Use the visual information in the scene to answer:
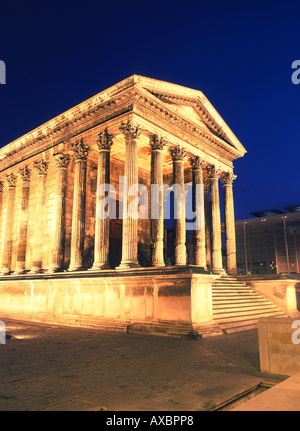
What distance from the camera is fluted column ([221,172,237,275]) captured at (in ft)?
74.7

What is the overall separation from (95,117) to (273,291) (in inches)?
553

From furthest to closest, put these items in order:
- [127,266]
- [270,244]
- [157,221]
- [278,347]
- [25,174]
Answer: [270,244], [25,174], [157,221], [127,266], [278,347]

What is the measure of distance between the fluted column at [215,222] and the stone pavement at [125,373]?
35.6 feet

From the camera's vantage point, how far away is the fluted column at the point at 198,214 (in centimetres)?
2052

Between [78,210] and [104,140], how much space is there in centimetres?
413

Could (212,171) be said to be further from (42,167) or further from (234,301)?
(42,167)

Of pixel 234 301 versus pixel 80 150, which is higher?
pixel 80 150

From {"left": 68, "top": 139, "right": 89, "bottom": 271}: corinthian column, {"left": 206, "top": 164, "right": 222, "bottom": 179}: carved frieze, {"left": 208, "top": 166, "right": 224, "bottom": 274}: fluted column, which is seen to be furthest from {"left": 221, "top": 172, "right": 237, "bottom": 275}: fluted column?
{"left": 68, "top": 139, "right": 89, "bottom": 271}: corinthian column

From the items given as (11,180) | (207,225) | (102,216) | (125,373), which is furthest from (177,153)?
(125,373)

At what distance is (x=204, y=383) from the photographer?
5.84m

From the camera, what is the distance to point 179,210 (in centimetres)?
1938

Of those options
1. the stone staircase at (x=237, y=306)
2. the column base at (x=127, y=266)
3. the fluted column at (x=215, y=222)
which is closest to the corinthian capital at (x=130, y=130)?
the column base at (x=127, y=266)
